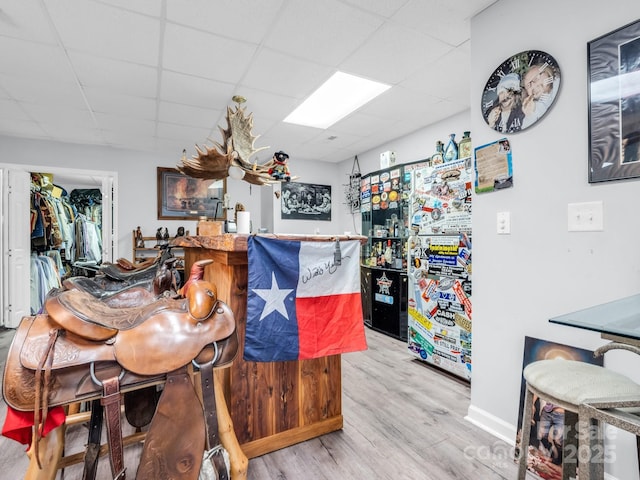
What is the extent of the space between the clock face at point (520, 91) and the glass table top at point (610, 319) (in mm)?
1138

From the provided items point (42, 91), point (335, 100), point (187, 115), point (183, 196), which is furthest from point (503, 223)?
point (183, 196)

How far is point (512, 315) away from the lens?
6.12 ft

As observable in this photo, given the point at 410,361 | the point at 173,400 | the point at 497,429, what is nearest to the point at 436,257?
the point at 410,361

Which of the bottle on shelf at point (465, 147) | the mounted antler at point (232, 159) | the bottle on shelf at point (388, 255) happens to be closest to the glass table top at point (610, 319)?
the bottle on shelf at point (465, 147)

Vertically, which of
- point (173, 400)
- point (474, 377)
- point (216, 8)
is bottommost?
point (474, 377)

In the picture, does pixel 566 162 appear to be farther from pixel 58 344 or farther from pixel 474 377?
pixel 58 344

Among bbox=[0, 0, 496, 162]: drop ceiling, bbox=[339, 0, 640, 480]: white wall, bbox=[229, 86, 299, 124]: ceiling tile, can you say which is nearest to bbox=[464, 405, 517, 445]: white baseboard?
bbox=[339, 0, 640, 480]: white wall

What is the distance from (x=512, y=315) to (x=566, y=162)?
876 millimetres

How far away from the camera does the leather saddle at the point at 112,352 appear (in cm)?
101

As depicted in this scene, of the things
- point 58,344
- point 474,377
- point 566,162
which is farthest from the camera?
point 474,377

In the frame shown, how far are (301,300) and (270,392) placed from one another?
568 mm

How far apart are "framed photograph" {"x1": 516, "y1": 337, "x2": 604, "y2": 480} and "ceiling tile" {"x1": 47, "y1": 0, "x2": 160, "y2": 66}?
3034 mm

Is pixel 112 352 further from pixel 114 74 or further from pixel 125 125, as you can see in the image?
pixel 125 125

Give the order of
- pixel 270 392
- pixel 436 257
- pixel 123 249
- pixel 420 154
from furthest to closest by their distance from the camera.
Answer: pixel 123 249
pixel 420 154
pixel 436 257
pixel 270 392
